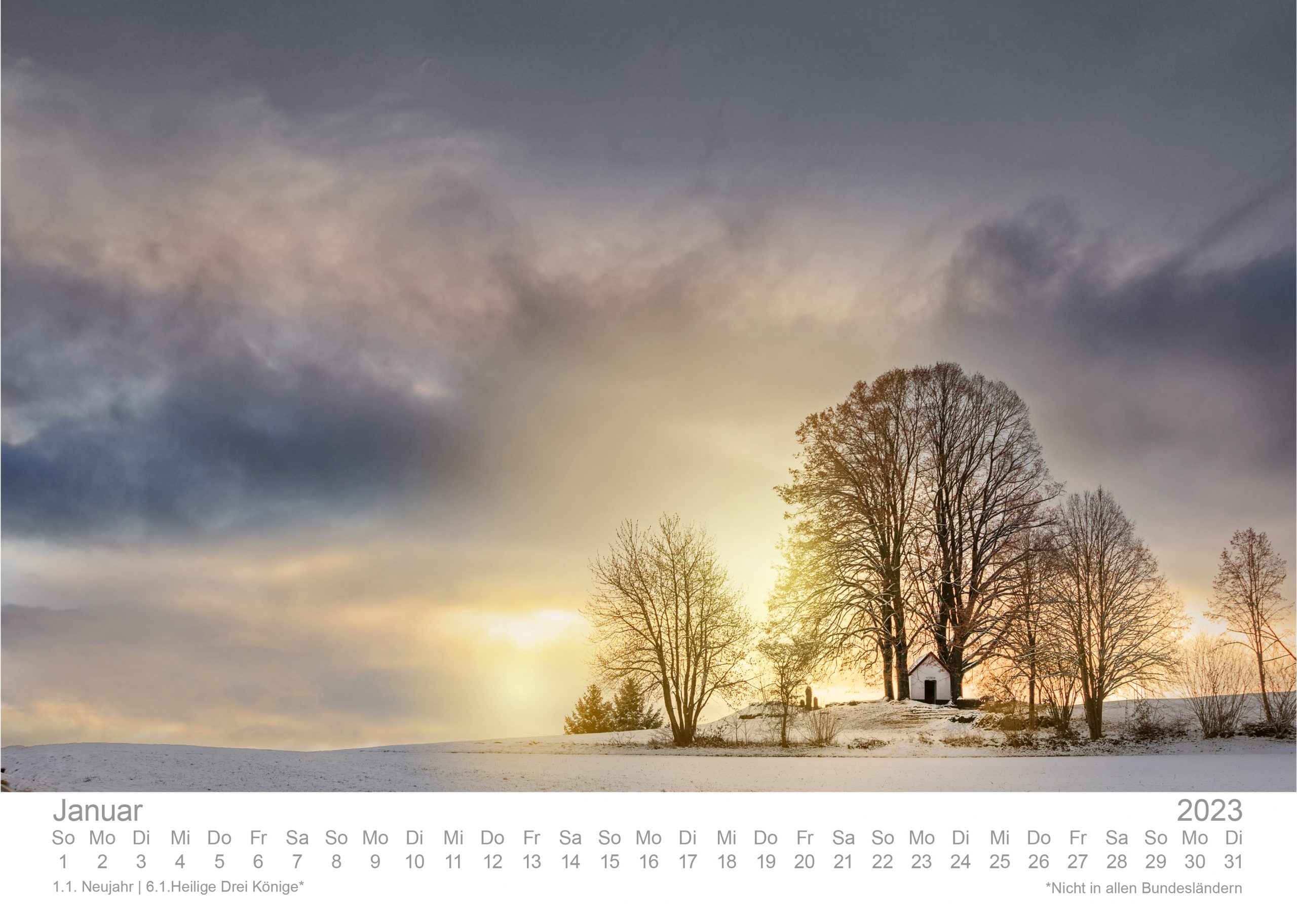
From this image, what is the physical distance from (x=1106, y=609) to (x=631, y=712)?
23072 millimetres

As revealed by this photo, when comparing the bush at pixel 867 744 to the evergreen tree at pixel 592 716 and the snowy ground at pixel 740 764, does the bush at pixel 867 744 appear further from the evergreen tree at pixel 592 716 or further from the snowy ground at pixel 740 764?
the evergreen tree at pixel 592 716

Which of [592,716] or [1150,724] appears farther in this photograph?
[592,716]

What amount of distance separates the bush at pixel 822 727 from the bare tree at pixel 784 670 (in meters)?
0.69

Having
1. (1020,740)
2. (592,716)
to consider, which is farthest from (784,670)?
(592,716)

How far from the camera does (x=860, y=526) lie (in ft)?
105

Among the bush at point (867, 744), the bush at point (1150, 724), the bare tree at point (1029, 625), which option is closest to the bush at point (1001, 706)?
the bare tree at point (1029, 625)

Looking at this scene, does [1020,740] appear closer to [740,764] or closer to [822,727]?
[822,727]

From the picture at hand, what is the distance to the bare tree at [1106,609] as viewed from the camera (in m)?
26.5

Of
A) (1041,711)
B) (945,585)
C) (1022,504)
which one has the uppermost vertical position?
(1022,504)
